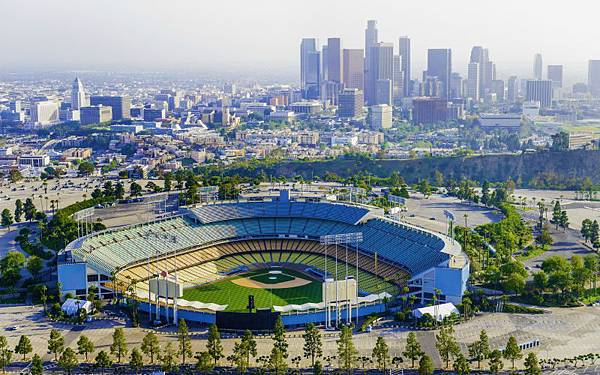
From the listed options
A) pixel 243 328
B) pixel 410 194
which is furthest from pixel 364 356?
pixel 410 194

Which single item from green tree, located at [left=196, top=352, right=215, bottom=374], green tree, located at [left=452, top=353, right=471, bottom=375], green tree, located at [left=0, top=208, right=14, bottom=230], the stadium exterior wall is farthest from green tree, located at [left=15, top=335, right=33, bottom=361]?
green tree, located at [left=0, top=208, right=14, bottom=230]

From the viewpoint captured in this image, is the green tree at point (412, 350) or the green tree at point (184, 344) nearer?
the green tree at point (412, 350)

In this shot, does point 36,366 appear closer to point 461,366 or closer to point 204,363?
point 204,363

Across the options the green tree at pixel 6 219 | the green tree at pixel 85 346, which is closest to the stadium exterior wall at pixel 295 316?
the green tree at pixel 85 346

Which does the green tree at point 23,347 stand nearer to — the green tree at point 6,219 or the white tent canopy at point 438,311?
the white tent canopy at point 438,311

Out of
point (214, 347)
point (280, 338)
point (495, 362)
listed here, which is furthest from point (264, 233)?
point (495, 362)

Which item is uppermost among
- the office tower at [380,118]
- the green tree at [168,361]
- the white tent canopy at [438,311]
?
the office tower at [380,118]

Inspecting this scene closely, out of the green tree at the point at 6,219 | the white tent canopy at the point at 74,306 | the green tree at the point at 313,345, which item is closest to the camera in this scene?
the green tree at the point at 313,345
